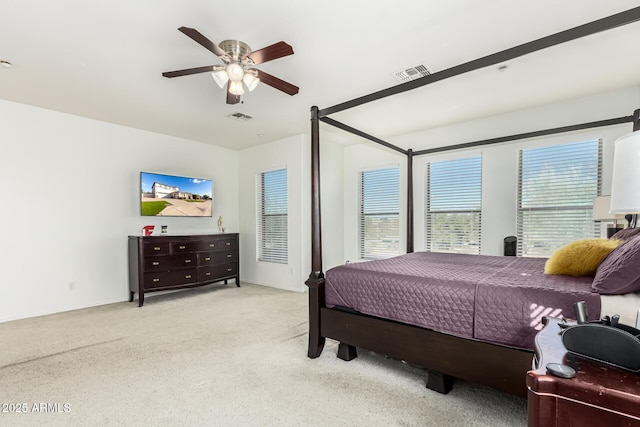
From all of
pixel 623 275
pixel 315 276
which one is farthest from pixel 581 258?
pixel 315 276

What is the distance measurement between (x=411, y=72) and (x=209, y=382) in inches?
126

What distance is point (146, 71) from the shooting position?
9.53 feet

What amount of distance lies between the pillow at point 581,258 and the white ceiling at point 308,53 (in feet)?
5.28

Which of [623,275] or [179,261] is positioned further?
[179,261]

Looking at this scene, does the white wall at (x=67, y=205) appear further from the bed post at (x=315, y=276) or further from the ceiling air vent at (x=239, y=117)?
the bed post at (x=315, y=276)

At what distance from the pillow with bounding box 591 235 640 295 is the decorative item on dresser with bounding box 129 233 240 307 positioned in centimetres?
470

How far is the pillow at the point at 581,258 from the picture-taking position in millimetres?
1953

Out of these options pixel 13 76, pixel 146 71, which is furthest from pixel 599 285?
pixel 13 76

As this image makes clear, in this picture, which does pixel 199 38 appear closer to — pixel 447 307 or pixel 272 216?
pixel 447 307

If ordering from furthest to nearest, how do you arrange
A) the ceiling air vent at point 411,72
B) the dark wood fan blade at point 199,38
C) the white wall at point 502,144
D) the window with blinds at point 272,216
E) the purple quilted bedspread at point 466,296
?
the window with blinds at point 272,216
the white wall at point 502,144
the ceiling air vent at point 411,72
the dark wood fan blade at point 199,38
the purple quilted bedspread at point 466,296

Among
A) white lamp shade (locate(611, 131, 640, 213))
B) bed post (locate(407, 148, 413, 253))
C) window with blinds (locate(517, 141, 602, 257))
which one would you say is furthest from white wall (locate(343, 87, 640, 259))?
white lamp shade (locate(611, 131, 640, 213))

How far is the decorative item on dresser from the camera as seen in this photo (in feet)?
14.1

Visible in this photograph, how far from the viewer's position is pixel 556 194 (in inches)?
148

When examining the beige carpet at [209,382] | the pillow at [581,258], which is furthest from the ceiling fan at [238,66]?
the pillow at [581,258]
